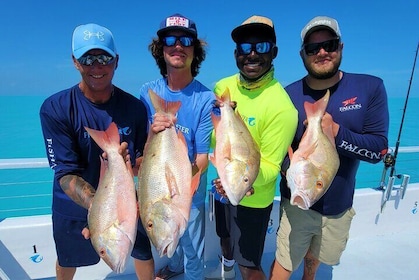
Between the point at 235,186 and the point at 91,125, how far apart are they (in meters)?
1.04

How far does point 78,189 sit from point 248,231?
129 centimetres

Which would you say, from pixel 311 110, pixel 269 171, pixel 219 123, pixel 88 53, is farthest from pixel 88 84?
pixel 311 110

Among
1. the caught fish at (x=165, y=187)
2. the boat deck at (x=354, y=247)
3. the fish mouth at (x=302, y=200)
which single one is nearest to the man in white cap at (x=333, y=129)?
the fish mouth at (x=302, y=200)

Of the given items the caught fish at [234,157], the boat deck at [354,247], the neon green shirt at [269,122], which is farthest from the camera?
the boat deck at [354,247]

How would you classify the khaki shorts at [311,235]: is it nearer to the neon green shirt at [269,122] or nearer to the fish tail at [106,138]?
the neon green shirt at [269,122]

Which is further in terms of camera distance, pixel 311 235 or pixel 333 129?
pixel 311 235

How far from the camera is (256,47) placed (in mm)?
2002

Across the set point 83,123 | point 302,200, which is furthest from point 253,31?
point 83,123

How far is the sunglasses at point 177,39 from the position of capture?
2031 millimetres

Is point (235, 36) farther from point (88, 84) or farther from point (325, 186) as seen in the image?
point (325, 186)

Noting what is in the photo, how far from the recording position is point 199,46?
94.2 inches

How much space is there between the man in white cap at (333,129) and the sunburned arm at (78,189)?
4.51 ft

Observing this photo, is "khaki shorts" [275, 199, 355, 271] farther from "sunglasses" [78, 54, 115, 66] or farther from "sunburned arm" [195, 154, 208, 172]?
"sunglasses" [78, 54, 115, 66]

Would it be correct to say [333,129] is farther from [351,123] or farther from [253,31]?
[253,31]
